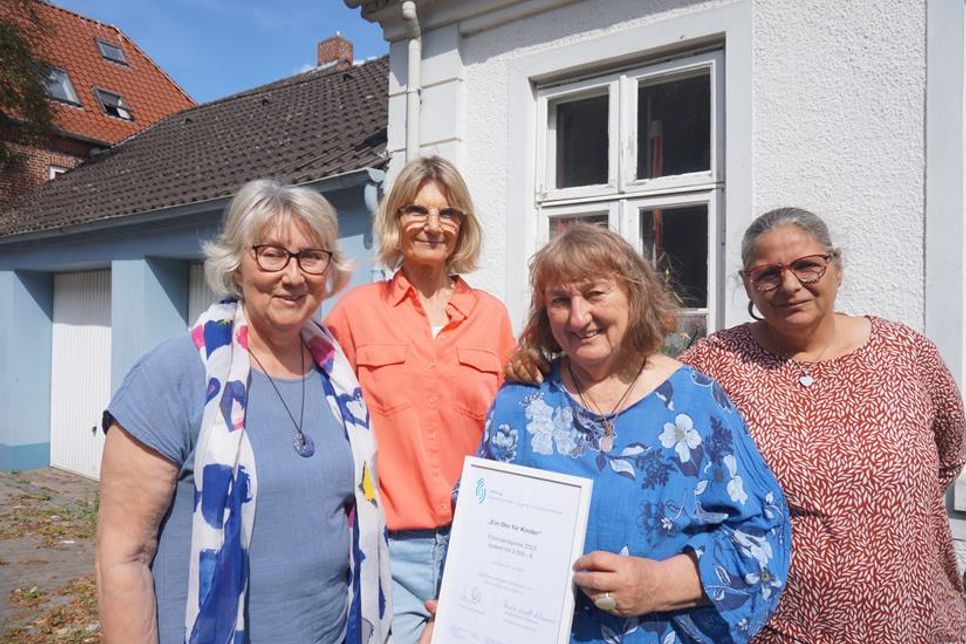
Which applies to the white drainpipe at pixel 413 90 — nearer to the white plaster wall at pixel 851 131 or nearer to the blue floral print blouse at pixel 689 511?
the white plaster wall at pixel 851 131

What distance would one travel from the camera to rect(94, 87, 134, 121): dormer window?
16.5 meters

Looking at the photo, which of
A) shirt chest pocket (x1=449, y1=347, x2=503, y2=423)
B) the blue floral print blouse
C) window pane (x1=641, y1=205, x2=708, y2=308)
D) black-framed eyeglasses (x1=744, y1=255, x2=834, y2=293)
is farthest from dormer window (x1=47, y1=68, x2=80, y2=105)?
the blue floral print blouse

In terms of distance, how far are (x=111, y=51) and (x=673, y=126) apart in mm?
19236

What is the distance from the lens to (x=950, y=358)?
2.91m

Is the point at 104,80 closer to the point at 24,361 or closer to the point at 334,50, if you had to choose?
the point at 334,50

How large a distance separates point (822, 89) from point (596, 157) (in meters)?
1.28

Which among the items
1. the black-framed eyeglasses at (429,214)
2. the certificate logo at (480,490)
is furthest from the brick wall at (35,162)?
the certificate logo at (480,490)

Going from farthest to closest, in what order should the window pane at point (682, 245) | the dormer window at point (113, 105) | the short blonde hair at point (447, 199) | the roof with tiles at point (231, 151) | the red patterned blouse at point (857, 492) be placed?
the dormer window at point (113, 105)
the roof with tiles at point (231, 151)
the window pane at point (682, 245)
the short blonde hair at point (447, 199)
the red patterned blouse at point (857, 492)

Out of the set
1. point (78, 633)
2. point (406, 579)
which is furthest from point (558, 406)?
point (78, 633)

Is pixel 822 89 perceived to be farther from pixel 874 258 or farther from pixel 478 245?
pixel 478 245

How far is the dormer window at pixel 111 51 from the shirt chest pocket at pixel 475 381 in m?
20.0

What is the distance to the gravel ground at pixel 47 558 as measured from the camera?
189 inches

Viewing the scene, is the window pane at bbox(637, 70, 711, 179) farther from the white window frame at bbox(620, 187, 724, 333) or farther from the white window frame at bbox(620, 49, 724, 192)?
the white window frame at bbox(620, 187, 724, 333)

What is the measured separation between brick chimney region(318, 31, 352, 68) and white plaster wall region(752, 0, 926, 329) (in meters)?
11.7
